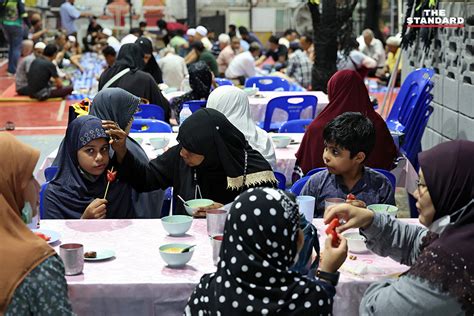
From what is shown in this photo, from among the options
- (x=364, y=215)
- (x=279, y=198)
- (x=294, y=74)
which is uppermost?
(x=279, y=198)

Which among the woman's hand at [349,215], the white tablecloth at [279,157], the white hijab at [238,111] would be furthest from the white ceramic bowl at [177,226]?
the white tablecloth at [279,157]

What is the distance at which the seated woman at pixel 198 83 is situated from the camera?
6.98 meters

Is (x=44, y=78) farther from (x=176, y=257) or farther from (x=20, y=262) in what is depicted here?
(x=20, y=262)

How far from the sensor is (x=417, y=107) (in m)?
7.22

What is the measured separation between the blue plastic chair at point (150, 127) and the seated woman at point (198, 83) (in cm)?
66

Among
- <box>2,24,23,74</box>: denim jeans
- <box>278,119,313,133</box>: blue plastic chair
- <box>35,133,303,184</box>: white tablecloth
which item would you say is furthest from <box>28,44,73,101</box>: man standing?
<box>35,133,303,184</box>: white tablecloth

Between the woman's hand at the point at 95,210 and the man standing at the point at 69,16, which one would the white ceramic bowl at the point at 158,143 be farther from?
the man standing at the point at 69,16

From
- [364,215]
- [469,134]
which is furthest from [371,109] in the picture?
[364,215]

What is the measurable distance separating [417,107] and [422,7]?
4.50 ft

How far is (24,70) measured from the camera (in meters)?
13.7

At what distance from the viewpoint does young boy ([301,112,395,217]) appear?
12.6 ft

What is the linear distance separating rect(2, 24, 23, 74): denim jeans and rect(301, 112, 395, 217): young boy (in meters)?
13.8

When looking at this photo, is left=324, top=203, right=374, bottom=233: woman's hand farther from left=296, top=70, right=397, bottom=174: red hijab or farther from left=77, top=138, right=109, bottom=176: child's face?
left=296, top=70, right=397, bottom=174: red hijab

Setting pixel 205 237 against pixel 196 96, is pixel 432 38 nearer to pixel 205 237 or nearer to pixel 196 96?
pixel 196 96
